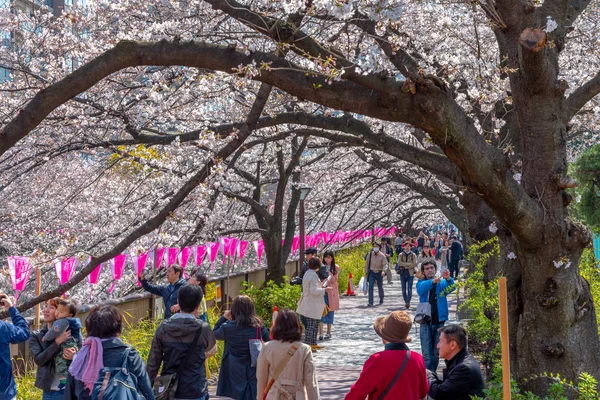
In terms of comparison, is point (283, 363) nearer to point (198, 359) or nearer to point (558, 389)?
point (198, 359)

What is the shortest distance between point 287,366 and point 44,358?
2.06 meters

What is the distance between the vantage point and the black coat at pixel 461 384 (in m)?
5.55

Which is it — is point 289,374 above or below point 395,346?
below

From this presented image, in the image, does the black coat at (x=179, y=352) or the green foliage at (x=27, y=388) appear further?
the green foliage at (x=27, y=388)

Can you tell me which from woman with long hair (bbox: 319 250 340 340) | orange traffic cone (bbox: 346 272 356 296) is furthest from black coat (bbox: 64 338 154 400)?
orange traffic cone (bbox: 346 272 356 296)

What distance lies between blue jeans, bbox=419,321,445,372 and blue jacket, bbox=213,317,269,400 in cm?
377

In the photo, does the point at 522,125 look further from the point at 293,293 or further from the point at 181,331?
the point at 293,293

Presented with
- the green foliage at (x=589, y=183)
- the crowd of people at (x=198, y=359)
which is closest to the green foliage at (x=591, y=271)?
the green foliage at (x=589, y=183)

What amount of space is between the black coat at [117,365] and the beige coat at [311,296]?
762cm

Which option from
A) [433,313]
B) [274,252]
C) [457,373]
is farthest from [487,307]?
[274,252]

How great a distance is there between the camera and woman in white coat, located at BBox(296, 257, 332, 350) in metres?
13.0

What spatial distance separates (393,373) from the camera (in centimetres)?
508

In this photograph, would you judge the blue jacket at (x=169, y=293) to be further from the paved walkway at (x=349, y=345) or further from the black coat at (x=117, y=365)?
the black coat at (x=117, y=365)

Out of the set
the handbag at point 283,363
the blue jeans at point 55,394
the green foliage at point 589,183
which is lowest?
the blue jeans at point 55,394
